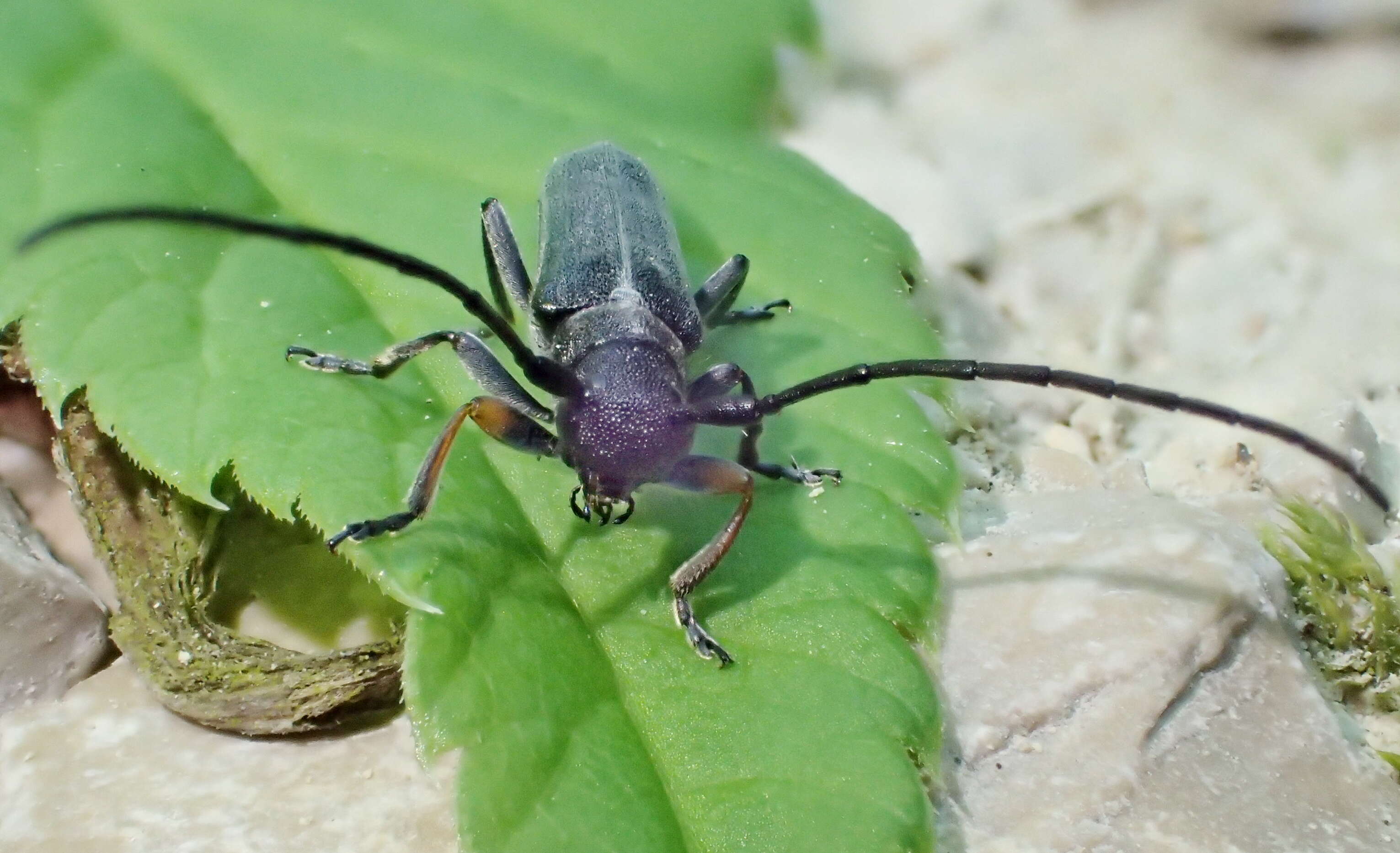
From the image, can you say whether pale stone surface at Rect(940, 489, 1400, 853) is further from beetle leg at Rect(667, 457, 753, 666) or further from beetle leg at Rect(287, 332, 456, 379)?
beetle leg at Rect(287, 332, 456, 379)

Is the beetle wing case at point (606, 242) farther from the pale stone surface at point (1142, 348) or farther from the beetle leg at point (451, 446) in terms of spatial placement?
the pale stone surface at point (1142, 348)

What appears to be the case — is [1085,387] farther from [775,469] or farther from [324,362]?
[324,362]

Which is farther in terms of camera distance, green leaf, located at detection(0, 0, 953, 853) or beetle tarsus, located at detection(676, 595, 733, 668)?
beetle tarsus, located at detection(676, 595, 733, 668)


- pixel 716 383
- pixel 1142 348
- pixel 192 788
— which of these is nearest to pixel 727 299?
pixel 716 383

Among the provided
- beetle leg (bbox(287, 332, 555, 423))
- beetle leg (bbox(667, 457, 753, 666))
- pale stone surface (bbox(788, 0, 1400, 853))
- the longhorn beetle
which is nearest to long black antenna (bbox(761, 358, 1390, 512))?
the longhorn beetle

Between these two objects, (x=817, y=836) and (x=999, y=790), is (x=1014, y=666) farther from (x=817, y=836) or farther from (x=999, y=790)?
(x=817, y=836)

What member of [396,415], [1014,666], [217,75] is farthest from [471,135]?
[1014,666]

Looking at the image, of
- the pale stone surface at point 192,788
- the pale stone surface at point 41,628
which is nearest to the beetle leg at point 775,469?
the pale stone surface at point 192,788
